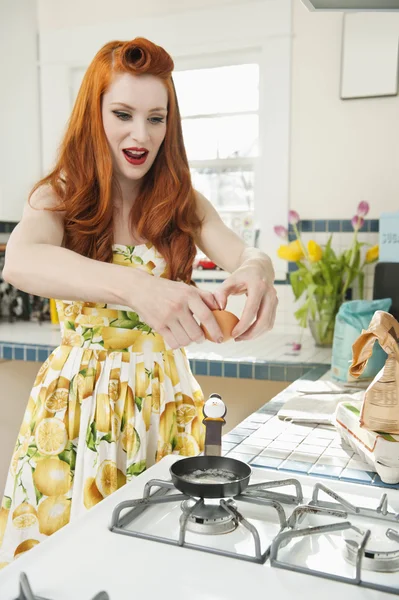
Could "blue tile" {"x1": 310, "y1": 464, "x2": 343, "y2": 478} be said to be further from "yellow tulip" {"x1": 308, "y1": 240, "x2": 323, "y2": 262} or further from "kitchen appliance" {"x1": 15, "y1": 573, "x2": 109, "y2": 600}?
"yellow tulip" {"x1": 308, "y1": 240, "x2": 323, "y2": 262}

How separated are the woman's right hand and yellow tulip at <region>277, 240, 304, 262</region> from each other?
5.20 feet

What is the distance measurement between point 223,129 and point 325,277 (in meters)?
0.98

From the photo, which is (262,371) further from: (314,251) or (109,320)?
(109,320)

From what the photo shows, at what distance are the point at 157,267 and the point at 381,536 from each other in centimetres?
77

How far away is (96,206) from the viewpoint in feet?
4.21

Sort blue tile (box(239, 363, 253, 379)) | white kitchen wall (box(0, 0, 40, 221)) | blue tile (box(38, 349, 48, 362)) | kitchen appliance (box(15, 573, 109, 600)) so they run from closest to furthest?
kitchen appliance (box(15, 573, 109, 600)), blue tile (box(239, 363, 253, 379)), blue tile (box(38, 349, 48, 362)), white kitchen wall (box(0, 0, 40, 221))

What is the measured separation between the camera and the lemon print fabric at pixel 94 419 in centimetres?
121

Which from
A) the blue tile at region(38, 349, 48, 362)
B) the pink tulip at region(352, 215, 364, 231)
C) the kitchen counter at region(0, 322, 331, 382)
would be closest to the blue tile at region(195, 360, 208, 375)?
the kitchen counter at region(0, 322, 331, 382)

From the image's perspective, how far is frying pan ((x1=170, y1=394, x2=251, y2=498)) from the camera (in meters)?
0.73

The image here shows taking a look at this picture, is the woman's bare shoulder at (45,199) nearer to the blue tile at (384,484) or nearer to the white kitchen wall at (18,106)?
the blue tile at (384,484)

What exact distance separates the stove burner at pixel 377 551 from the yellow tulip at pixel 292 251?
5.92 ft

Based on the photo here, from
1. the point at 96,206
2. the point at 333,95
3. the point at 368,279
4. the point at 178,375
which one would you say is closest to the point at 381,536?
the point at 178,375

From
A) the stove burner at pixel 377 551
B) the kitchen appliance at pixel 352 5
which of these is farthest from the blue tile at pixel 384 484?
the kitchen appliance at pixel 352 5

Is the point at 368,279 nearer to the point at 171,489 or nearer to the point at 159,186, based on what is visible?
the point at 159,186
